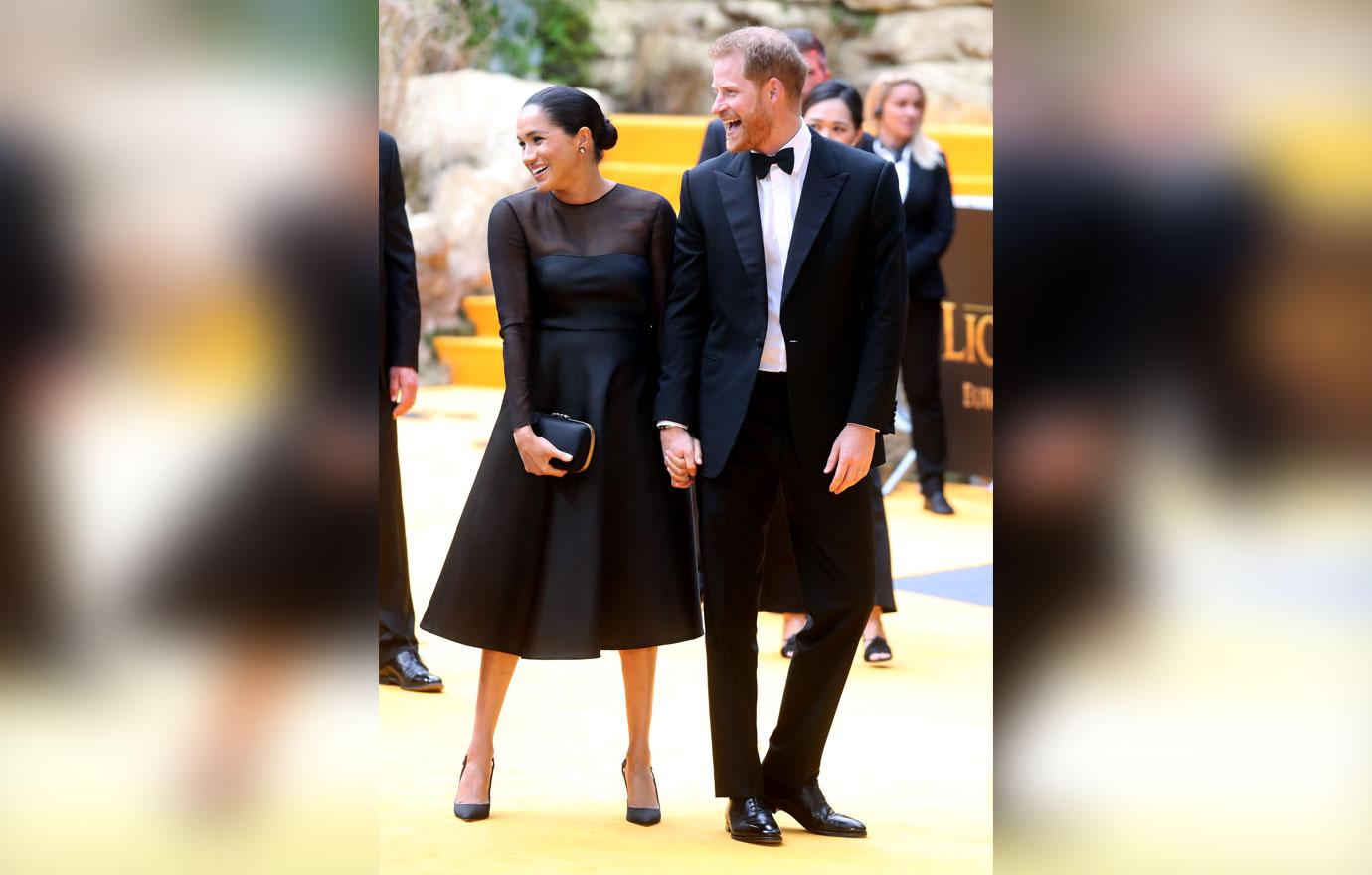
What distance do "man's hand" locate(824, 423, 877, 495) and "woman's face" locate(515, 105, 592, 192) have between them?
88cm

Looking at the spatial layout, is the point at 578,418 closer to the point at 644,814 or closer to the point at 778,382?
the point at 778,382

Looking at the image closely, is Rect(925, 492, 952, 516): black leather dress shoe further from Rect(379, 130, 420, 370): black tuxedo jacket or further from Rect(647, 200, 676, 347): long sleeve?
Rect(647, 200, 676, 347): long sleeve

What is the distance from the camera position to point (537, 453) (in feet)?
12.9

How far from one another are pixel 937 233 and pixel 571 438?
4.26 m

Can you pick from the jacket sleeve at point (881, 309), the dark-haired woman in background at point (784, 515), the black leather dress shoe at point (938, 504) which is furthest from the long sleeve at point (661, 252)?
the black leather dress shoe at point (938, 504)

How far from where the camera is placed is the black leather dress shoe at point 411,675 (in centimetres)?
524

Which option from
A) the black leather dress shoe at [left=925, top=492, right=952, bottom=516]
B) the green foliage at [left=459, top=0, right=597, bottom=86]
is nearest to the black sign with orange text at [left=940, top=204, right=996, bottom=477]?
the black leather dress shoe at [left=925, top=492, right=952, bottom=516]

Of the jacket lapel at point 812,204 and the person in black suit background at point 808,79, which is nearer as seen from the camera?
the jacket lapel at point 812,204

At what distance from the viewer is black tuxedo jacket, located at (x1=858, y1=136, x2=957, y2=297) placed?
7758 mm

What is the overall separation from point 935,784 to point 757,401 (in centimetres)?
121

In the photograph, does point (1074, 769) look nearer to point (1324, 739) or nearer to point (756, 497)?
point (1324, 739)

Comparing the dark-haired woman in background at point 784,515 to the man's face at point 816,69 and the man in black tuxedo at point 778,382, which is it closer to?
the man's face at point 816,69

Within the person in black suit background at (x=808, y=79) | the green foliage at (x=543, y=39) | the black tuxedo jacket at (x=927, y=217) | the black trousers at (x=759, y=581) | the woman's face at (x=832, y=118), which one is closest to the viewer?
the black trousers at (x=759, y=581)

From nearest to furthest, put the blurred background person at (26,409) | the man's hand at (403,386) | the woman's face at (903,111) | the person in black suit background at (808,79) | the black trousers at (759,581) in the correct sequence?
1. the blurred background person at (26,409)
2. the black trousers at (759,581)
3. the man's hand at (403,386)
4. the person in black suit background at (808,79)
5. the woman's face at (903,111)
